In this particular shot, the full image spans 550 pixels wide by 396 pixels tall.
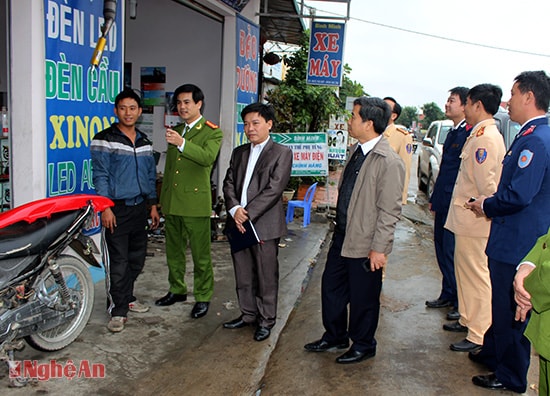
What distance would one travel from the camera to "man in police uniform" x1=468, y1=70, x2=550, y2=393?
279 centimetres

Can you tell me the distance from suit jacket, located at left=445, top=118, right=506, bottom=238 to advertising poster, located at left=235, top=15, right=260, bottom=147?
4.58 metres

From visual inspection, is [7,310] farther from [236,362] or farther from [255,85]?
[255,85]

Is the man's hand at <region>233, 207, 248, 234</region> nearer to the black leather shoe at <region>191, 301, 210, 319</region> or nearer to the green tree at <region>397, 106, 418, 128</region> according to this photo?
the black leather shoe at <region>191, 301, 210, 319</region>

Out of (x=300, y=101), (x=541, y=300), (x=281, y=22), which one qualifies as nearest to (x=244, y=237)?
(x=541, y=300)

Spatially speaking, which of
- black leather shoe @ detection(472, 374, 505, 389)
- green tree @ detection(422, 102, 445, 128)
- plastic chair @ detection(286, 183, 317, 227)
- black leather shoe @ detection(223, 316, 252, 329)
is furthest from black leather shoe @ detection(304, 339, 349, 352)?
green tree @ detection(422, 102, 445, 128)

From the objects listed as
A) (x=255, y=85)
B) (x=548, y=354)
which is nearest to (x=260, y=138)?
(x=548, y=354)

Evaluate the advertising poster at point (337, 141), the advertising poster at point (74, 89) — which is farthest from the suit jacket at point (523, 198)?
the advertising poster at point (337, 141)

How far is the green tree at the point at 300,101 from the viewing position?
378 inches

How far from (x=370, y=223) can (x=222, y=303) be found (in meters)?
1.94

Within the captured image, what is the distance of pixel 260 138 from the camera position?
12.0 feet

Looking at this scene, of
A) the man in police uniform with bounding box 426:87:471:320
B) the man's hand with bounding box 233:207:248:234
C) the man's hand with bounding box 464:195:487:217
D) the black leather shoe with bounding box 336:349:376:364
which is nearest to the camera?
the man's hand with bounding box 464:195:487:217

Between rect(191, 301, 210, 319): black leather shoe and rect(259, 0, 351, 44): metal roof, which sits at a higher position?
rect(259, 0, 351, 44): metal roof

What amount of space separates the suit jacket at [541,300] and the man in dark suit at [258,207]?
196 centimetres

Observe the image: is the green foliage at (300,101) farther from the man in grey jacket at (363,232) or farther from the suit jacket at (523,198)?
the suit jacket at (523,198)
